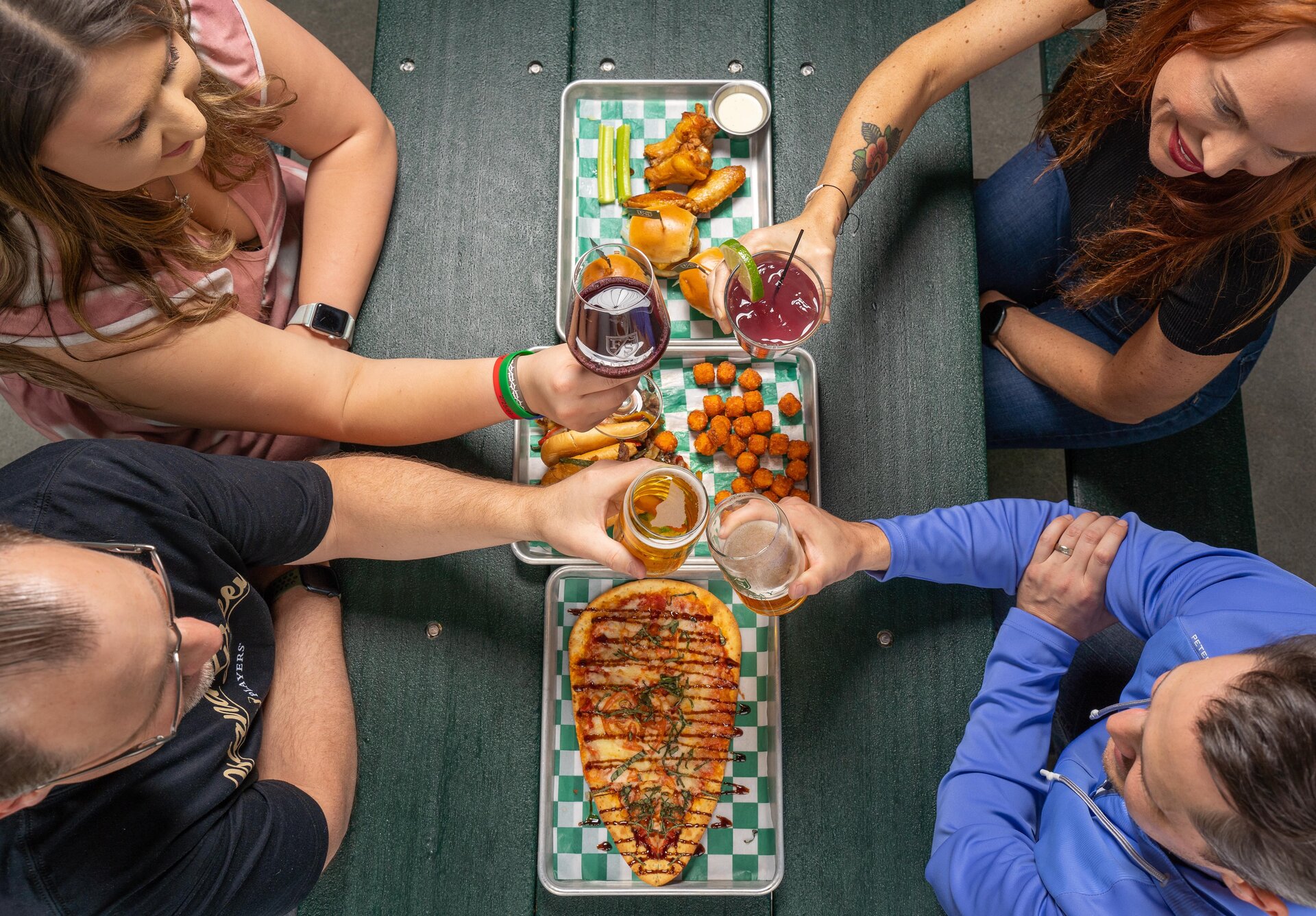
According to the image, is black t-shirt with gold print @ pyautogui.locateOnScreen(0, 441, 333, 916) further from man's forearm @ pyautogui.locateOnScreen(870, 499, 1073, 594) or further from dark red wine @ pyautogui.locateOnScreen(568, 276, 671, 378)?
man's forearm @ pyautogui.locateOnScreen(870, 499, 1073, 594)

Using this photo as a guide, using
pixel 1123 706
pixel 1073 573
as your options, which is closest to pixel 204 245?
pixel 1073 573

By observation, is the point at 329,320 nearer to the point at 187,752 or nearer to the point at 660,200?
the point at 660,200

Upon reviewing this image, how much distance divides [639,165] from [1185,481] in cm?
167

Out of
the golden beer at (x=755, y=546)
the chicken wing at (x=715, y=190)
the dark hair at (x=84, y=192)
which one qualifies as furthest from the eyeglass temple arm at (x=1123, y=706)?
the dark hair at (x=84, y=192)

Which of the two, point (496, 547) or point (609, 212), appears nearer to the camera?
point (496, 547)

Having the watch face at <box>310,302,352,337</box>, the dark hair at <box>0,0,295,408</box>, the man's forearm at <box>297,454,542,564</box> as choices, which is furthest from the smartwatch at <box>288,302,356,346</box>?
the man's forearm at <box>297,454,542,564</box>

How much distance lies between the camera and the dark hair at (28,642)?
3.90 feet

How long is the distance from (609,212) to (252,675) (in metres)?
1.35

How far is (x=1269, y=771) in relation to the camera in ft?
3.91

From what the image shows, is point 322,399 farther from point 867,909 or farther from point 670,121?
point 867,909

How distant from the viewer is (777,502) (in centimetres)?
186

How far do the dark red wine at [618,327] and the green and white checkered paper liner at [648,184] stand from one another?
511mm

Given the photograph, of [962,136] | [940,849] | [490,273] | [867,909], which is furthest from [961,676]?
[490,273]

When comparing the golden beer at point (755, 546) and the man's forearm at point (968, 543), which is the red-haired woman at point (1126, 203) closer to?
the man's forearm at point (968, 543)
